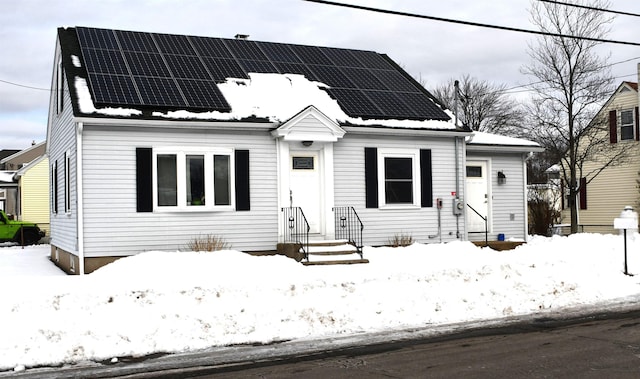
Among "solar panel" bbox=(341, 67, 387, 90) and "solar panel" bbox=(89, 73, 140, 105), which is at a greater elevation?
"solar panel" bbox=(341, 67, 387, 90)

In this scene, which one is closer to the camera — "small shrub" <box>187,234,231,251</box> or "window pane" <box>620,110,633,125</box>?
"small shrub" <box>187,234,231,251</box>

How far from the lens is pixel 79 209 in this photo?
14.5m

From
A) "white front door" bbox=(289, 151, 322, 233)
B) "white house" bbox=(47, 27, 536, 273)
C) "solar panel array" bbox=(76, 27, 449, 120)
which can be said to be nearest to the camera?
"white house" bbox=(47, 27, 536, 273)

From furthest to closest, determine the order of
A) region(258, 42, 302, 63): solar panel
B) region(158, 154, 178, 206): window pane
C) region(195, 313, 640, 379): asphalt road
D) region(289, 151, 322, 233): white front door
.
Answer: region(258, 42, 302, 63): solar panel < region(289, 151, 322, 233): white front door < region(158, 154, 178, 206): window pane < region(195, 313, 640, 379): asphalt road

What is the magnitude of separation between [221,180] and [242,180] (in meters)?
0.50

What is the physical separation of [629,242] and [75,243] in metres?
15.1

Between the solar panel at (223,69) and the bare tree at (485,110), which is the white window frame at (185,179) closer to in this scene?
the solar panel at (223,69)

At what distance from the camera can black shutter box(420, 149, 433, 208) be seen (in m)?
17.8

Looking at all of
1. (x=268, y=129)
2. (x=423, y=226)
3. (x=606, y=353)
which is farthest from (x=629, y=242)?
(x=606, y=353)

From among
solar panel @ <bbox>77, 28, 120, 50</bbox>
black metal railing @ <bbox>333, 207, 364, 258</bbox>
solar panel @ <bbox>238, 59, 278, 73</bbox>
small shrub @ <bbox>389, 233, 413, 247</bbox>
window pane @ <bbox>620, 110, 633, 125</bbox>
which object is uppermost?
solar panel @ <bbox>77, 28, 120, 50</bbox>

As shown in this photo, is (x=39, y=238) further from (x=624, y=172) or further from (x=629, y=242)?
(x=624, y=172)

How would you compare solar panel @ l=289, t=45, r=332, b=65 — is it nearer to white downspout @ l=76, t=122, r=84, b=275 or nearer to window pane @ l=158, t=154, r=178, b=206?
window pane @ l=158, t=154, r=178, b=206

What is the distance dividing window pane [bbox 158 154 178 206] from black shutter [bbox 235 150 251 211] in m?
1.45

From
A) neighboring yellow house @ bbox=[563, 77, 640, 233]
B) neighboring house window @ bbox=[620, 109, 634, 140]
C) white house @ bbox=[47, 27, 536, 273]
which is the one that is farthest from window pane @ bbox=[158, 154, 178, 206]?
neighboring house window @ bbox=[620, 109, 634, 140]
